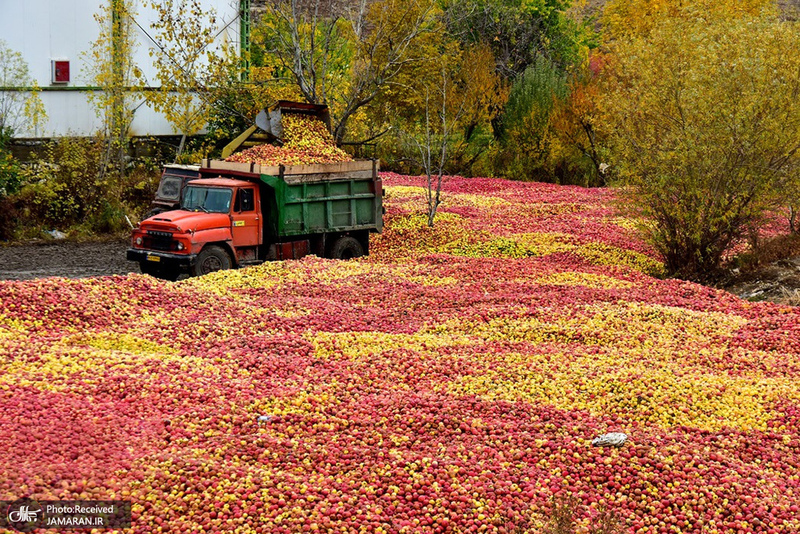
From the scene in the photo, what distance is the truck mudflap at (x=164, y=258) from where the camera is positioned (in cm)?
1750

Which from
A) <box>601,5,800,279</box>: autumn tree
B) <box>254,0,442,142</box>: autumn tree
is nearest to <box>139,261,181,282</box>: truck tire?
<box>254,0,442,142</box>: autumn tree

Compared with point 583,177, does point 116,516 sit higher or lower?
lower

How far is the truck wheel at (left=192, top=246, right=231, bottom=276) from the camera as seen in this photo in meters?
17.6

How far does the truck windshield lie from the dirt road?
118 inches

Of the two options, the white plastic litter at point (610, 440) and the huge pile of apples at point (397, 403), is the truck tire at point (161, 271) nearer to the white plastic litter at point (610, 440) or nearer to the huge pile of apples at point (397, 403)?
the huge pile of apples at point (397, 403)

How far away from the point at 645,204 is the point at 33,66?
743 inches

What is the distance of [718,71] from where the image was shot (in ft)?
59.4

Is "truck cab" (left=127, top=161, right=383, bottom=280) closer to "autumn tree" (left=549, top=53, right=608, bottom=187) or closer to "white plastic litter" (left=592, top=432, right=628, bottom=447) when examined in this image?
"white plastic litter" (left=592, top=432, right=628, bottom=447)

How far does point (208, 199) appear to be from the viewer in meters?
18.4

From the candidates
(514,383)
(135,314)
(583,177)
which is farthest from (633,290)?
(583,177)

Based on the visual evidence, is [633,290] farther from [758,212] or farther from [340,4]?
[340,4]

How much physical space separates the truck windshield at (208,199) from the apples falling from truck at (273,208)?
22 mm

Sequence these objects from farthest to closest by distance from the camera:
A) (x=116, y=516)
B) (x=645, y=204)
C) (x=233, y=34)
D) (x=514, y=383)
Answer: (x=233, y=34) → (x=645, y=204) → (x=514, y=383) → (x=116, y=516)

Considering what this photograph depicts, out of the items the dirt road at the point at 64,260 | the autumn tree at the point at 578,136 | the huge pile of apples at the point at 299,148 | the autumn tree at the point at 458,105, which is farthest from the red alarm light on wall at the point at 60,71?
the autumn tree at the point at 578,136
